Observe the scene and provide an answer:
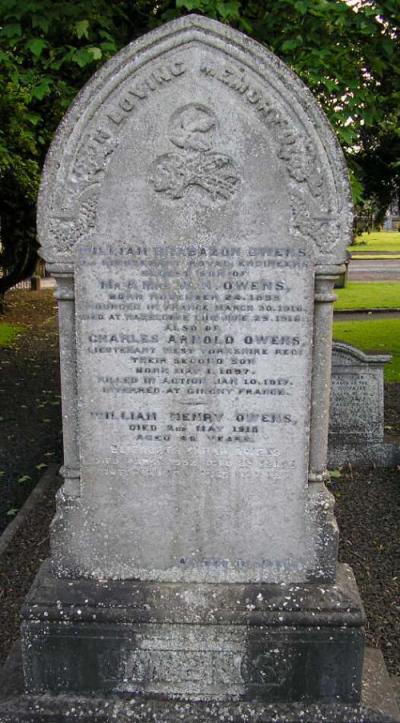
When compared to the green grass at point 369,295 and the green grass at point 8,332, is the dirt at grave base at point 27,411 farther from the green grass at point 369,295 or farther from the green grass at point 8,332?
the green grass at point 369,295

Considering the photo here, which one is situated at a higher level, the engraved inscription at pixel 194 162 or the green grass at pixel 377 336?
the engraved inscription at pixel 194 162

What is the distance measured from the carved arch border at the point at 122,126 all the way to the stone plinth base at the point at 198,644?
1844 millimetres

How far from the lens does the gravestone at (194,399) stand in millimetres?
3287

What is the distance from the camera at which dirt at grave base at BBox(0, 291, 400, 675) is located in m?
4.86

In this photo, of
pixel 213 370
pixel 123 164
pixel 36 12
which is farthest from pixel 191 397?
pixel 36 12

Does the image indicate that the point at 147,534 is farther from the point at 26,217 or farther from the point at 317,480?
the point at 26,217

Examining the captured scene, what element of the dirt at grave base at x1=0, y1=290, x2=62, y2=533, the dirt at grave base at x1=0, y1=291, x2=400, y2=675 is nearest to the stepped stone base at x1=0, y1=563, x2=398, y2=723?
the dirt at grave base at x1=0, y1=291, x2=400, y2=675

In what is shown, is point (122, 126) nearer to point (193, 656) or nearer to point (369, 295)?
point (193, 656)

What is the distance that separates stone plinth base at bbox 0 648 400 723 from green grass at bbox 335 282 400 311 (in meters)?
16.3

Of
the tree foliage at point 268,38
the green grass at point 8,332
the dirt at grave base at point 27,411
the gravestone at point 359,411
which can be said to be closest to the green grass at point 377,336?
the gravestone at point 359,411

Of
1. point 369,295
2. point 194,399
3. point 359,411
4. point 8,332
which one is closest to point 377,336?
point 359,411

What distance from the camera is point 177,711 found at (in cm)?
346

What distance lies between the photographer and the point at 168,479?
12.0 ft

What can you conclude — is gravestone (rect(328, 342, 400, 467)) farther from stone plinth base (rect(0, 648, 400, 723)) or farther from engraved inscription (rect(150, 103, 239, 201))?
engraved inscription (rect(150, 103, 239, 201))
